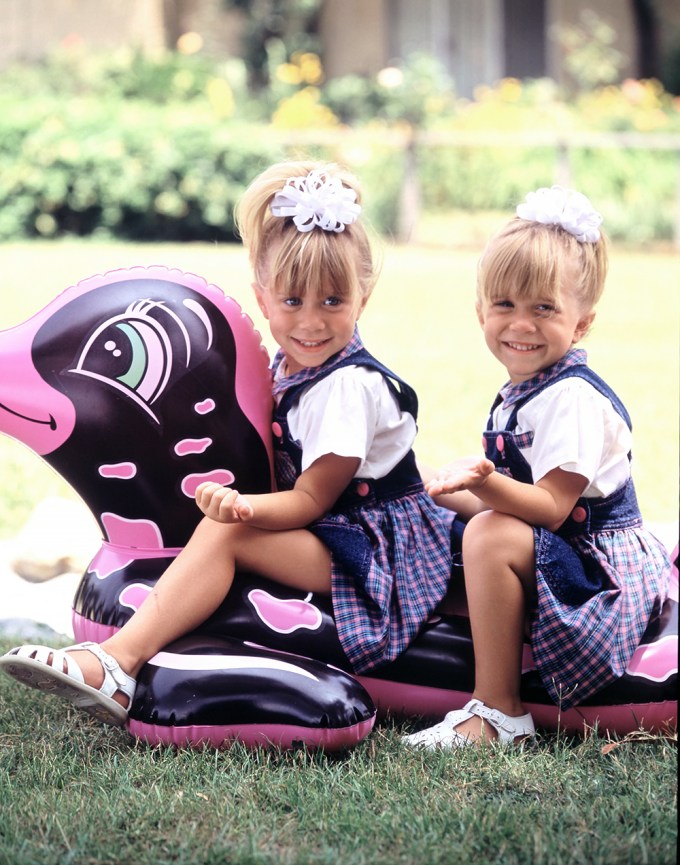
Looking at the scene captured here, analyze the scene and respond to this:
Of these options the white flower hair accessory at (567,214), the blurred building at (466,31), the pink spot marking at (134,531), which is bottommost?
the pink spot marking at (134,531)

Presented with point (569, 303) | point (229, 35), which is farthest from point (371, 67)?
point (569, 303)

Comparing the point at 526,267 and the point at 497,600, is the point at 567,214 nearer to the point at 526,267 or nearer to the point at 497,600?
the point at 526,267

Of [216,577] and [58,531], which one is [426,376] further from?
[216,577]

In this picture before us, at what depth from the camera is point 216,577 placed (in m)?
3.08

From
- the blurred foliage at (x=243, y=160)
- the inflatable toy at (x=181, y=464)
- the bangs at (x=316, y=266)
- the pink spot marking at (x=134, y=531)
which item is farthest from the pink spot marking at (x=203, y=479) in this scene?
the blurred foliage at (x=243, y=160)

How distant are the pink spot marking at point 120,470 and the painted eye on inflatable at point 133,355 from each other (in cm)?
15

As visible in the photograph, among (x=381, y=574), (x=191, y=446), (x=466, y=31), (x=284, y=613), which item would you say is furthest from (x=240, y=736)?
(x=466, y=31)

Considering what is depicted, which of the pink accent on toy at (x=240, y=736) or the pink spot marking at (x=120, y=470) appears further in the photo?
the pink spot marking at (x=120, y=470)

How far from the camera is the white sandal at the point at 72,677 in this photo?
2.80m

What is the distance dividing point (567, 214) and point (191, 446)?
1.15 m

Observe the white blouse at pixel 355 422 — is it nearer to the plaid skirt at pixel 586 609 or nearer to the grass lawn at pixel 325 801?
the plaid skirt at pixel 586 609

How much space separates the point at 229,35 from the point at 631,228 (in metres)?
7.41

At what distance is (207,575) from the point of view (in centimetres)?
307

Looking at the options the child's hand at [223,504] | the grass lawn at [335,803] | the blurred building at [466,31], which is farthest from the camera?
the blurred building at [466,31]
